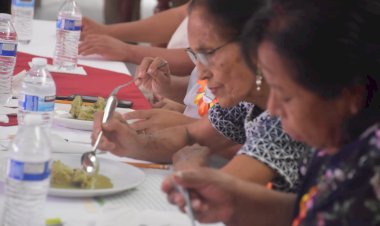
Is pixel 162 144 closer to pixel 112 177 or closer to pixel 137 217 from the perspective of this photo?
pixel 112 177

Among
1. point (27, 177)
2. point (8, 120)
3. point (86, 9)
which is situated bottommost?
point (86, 9)

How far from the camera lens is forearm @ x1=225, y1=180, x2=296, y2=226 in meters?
1.41

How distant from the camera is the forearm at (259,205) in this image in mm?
1409

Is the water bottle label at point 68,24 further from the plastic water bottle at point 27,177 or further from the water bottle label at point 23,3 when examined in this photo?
the plastic water bottle at point 27,177

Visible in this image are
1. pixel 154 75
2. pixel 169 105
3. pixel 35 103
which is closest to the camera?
pixel 35 103

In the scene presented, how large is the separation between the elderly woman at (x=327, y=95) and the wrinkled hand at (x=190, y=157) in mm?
306

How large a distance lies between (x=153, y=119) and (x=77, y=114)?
223 millimetres

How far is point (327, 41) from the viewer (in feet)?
3.88

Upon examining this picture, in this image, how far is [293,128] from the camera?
1229mm

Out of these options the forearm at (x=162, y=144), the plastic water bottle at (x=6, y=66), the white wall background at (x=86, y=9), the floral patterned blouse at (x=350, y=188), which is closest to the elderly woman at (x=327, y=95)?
the floral patterned blouse at (x=350, y=188)

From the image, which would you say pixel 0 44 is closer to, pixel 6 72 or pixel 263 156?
pixel 6 72

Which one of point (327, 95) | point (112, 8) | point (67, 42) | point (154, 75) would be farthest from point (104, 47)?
point (112, 8)

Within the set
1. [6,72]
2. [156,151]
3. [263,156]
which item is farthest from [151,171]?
[6,72]

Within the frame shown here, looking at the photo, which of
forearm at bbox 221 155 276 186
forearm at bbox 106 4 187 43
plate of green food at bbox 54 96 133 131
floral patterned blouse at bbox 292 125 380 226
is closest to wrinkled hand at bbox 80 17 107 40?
forearm at bbox 106 4 187 43
